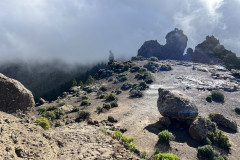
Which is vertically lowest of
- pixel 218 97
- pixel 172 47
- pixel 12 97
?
pixel 218 97

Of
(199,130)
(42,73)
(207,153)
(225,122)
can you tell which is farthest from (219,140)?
(42,73)

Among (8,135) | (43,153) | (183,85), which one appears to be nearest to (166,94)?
(43,153)

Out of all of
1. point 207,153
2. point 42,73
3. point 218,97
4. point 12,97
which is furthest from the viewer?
point 42,73

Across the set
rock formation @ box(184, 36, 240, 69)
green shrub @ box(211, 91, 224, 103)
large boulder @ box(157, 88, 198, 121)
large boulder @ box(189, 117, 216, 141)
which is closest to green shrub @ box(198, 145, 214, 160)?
large boulder @ box(189, 117, 216, 141)

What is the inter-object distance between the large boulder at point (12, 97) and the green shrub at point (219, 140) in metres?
23.2

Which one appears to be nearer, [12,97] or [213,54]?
[12,97]

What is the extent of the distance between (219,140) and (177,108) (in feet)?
21.3

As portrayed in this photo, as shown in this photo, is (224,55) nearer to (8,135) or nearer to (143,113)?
(143,113)

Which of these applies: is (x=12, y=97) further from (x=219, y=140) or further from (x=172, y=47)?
(x=172, y=47)

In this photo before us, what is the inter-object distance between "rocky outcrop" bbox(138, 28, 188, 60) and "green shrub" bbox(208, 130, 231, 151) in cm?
11961

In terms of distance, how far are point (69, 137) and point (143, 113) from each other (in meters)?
→ 18.5

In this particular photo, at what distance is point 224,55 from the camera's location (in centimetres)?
10362

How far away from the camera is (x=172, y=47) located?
13525cm

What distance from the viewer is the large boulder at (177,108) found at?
21.5 metres
